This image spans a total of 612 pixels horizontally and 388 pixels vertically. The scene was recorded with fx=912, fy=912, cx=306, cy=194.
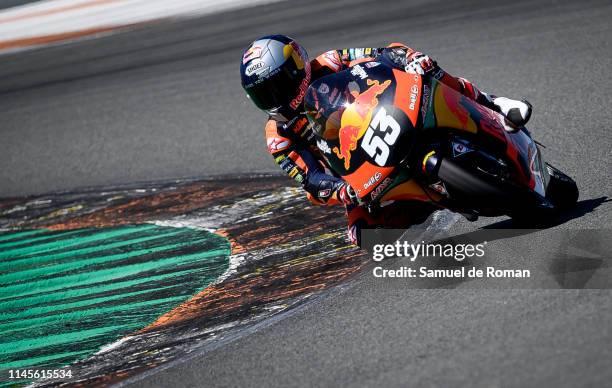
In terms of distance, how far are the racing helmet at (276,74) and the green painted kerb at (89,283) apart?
4.60ft

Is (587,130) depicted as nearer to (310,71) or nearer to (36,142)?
(310,71)

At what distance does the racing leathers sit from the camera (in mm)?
5977

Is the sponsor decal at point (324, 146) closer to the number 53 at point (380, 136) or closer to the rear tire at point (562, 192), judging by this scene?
the number 53 at point (380, 136)

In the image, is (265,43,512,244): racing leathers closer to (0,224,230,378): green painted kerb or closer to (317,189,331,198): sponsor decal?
(317,189,331,198): sponsor decal

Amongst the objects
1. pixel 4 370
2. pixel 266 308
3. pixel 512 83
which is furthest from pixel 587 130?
pixel 4 370

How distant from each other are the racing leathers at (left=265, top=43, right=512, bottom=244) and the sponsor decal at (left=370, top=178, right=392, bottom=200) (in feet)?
1.71

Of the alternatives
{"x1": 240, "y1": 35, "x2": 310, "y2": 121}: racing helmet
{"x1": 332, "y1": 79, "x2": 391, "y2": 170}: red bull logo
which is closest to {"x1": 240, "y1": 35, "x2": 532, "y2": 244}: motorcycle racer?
{"x1": 240, "y1": 35, "x2": 310, "y2": 121}: racing helmet

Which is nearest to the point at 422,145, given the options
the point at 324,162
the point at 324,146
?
the point at 324,146

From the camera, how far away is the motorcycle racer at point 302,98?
577cm

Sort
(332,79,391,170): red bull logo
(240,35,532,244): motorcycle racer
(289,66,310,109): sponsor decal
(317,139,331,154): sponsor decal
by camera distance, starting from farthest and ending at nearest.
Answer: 1. (289,66,310,109): sponsor decal
2. (240,35,532,244): motorcycle racer
3. (317,139,331,154): sponsor decal
4. (332,79,391,170): red bull logo

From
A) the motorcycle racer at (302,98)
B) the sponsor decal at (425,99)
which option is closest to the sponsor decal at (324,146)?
the motorcycle racer at (302,98)

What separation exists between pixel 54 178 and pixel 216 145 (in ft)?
6.69

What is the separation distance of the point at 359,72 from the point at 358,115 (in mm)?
346

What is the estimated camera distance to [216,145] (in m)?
9.73
